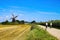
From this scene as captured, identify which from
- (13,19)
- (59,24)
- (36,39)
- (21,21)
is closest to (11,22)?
(13,19)

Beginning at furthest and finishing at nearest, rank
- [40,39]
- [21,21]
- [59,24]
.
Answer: [21,21] < [59,24] < [40,39]

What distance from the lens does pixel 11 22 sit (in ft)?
527

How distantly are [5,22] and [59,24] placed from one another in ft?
281

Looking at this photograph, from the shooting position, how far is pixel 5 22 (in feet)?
529

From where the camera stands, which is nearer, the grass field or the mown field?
the mown field

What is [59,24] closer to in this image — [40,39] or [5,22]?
[40,39]

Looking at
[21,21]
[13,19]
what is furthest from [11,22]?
[21,21]

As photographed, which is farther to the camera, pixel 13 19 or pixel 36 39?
pixel 13 19

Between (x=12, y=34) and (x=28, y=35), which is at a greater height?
(x=28, y=35)

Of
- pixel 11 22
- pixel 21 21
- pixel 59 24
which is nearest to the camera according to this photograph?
pixel 59 24

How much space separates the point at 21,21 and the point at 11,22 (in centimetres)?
2204

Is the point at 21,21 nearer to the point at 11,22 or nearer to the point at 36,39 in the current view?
the point at 11,22

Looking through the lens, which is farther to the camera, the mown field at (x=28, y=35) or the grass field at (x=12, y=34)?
the grass field at (x=12, y=34)

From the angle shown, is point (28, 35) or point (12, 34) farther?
point (12, 34)
